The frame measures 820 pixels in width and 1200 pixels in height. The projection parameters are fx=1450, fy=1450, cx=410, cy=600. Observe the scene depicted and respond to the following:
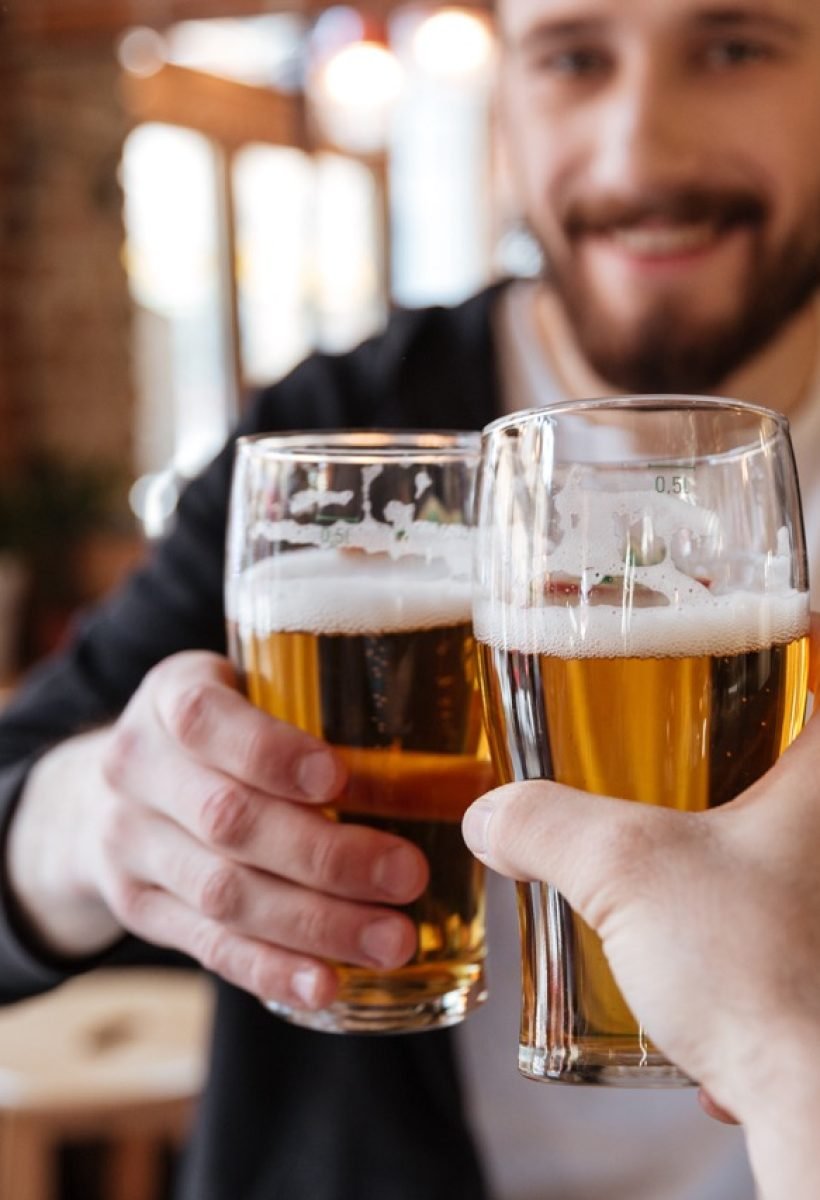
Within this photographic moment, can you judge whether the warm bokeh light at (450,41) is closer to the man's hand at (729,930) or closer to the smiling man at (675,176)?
the smiling man at (675,176)

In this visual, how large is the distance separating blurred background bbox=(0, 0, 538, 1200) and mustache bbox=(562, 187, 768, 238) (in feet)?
5.82

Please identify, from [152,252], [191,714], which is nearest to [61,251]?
[152,252]

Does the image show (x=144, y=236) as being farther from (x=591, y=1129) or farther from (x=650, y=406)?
(x=650, y=406)

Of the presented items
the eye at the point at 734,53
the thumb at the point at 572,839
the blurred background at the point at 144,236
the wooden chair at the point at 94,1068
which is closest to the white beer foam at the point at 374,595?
the thumb at the point at 572,839

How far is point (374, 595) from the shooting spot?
0.81 m

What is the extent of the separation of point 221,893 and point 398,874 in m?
0.10

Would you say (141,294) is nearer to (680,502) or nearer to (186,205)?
(186,205)

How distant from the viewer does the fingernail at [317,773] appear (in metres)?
0.79

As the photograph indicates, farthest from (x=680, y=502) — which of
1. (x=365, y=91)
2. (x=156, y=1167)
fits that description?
(x=365, y=91)

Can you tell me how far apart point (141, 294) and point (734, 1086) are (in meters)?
6.28

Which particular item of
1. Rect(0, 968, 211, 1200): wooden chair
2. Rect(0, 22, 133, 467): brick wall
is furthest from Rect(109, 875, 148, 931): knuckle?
Rect(0, 22, 133, 467): brick wall

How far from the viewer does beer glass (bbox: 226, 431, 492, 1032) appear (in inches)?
31.8

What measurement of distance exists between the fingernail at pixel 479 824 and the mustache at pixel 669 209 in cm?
74

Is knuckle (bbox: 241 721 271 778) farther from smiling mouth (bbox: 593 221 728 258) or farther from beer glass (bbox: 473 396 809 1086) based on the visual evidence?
smiling mouth (bbox: 593 221 728 258)
